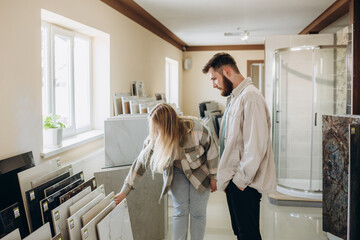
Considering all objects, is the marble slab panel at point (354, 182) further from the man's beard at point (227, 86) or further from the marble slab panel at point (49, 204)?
the marble slab panel at point (49, 204)

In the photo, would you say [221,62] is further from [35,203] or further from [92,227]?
[35,203]

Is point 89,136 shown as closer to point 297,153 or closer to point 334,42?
point 297,153

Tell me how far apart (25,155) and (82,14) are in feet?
4.90

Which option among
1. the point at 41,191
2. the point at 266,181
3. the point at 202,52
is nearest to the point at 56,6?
the point at 41,191

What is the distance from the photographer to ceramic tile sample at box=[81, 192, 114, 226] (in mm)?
1722

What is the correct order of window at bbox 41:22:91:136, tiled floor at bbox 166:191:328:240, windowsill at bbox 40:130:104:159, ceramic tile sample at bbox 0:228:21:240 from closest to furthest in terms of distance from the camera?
ceramic tile sample at bbox 0:228:21:240
windowsill at bbox 40:130:104:159
window at bbox 41:22:91:136
tiled floor at bbox 166:191:328:240

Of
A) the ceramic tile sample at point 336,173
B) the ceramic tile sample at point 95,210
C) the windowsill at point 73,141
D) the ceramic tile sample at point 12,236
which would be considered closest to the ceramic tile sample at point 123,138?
the windowsill at point 73,141

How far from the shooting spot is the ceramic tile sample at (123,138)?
2.62 m

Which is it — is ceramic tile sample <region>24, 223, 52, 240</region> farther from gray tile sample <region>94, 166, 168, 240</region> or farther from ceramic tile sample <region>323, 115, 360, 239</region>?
ceramic tile sample <region>323, 115, 360, 239</region>

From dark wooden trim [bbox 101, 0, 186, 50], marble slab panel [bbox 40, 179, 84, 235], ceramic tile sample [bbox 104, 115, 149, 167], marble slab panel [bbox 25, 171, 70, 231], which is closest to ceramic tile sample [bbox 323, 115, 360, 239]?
ceramic tile sample [bbox 104, 115, 149, 167]

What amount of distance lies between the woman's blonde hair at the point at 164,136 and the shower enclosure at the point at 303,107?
2622 millimetres

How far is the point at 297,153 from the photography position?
4684 mm

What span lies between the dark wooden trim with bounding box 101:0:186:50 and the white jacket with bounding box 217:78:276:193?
2.28m

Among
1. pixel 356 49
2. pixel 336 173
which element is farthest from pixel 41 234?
pixel 356 49
